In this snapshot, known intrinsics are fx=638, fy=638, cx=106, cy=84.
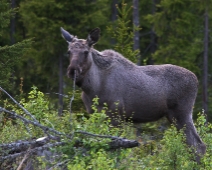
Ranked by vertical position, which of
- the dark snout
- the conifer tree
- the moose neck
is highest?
the dark snout

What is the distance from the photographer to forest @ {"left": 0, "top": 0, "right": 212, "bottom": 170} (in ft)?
28.0

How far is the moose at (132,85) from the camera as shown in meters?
12.2

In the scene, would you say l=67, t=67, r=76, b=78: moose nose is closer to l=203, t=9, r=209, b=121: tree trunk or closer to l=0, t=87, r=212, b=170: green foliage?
l=0, t=87, r=212, b=170: green foliage

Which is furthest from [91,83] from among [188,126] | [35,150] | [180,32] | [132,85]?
[180,32]

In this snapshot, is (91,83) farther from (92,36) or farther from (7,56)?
(7,56)

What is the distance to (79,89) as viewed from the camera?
16391mm

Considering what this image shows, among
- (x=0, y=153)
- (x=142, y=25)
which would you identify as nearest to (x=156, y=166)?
(x=0, y=153)

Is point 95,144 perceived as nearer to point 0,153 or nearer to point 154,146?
point 0,153

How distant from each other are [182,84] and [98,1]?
15.5m

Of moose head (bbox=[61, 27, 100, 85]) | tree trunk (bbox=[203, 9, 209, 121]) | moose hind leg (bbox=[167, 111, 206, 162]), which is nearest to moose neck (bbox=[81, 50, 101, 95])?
moose head (bbox=[61, 27, 100, 85])

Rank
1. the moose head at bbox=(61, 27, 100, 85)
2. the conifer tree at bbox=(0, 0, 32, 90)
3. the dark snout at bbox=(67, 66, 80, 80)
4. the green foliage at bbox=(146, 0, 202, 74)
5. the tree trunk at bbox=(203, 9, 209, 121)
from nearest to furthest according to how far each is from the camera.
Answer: the dark snout at bbox=(67, 66, 80, 80) → the moose head at bbox=(61, 27, 100, 85) → the conifer tree at bbox=(0, 0, 32, 90) → the tree trunk at bbox=(203, 9, 209, 121) → the green foliage at bbox=(146, 0, 202, 74)

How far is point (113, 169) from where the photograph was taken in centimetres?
826

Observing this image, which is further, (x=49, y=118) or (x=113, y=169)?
(x=49, y=118)

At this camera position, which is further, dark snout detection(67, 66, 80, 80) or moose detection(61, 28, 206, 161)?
moose detection(61, 28, 206, 161)
